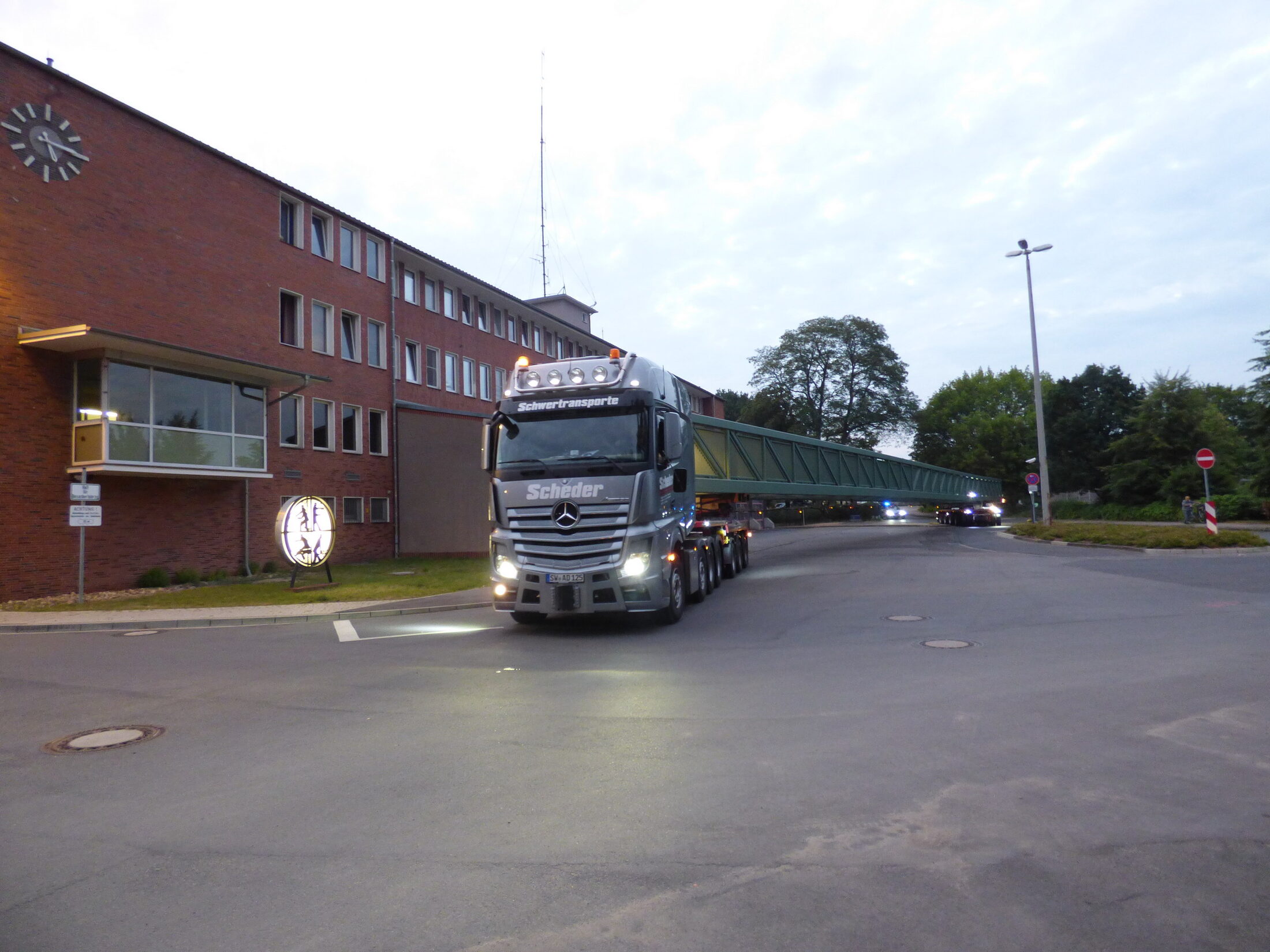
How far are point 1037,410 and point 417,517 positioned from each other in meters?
24.2

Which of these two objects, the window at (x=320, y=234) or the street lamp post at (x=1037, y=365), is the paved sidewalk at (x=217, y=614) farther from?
the street lamp post at (x=1037, y=365)

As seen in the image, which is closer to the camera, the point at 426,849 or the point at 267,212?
the point at 426,849

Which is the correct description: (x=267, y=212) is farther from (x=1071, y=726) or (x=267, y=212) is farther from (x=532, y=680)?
(x=1071, y=726)

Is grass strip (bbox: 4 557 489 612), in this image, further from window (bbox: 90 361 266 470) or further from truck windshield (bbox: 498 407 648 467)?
truck windshield (bbox: 498 407 648 467)

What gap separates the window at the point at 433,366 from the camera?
37594 millimetres

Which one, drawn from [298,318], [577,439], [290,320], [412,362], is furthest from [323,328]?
[577,439]

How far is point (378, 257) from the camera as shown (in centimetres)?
3381

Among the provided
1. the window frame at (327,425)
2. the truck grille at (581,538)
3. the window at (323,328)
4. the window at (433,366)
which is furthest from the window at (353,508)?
the truck grille at (581,538)

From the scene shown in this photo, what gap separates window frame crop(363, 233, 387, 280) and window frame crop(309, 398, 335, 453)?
5.79 m

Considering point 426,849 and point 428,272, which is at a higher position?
point 428,272

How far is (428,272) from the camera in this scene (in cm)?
3784

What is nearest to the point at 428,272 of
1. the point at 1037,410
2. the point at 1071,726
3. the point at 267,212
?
the point at 267,212

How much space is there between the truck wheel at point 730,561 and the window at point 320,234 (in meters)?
18.6

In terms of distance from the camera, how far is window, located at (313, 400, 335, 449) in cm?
2970
